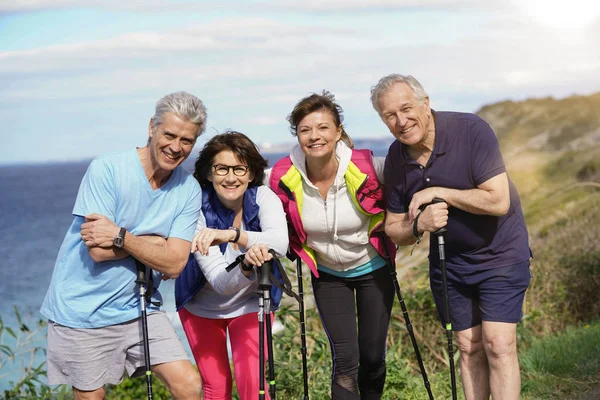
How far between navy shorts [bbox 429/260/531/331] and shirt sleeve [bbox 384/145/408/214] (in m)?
0.43

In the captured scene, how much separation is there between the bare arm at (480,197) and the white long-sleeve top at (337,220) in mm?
475

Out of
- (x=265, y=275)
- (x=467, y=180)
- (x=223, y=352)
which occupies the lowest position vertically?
(x=223, y=352)

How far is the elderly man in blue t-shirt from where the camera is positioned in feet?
12.9

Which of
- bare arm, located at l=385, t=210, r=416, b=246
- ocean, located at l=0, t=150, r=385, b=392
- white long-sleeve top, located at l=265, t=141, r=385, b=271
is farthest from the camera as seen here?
ocean, located at l=0, t=150, r=385, b=392


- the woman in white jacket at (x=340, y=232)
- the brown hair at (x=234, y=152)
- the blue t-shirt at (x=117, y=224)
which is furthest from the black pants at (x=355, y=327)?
the blue t-shirt at (x=117, y=224)

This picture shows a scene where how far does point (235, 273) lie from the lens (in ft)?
13.8

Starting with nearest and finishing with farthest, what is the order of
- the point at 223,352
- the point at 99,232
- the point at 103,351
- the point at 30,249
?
the point at 99,232 < the point at 103,351 < the point at 223,352 < the point at 30,249

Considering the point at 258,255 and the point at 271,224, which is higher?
the point at 271,224

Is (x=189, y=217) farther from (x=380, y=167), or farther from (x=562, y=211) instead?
(x=562, y=211)

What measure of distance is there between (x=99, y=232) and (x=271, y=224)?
95 cm

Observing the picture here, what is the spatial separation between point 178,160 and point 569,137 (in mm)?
26497

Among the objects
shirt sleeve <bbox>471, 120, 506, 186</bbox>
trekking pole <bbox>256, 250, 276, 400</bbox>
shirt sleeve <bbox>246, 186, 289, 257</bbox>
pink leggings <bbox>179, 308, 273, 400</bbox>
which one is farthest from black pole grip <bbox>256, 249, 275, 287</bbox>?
shirt sleeve <bbox>471, 120, 506, 186</bbox>

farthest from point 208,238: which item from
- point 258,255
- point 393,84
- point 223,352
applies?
point 393,84

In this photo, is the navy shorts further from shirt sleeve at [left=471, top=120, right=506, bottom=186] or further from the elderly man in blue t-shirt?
the elderly man in blue t-shirt
